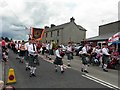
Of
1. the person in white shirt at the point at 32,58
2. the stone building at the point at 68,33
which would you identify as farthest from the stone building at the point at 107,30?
the stone building at the point at 68,33

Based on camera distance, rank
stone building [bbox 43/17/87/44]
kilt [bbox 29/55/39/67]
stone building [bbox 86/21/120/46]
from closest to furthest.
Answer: kilt [bbox 29/55/39/67]
stone building [bbox 86/21/120/46]
stone building [bbox 43/17/87/44]

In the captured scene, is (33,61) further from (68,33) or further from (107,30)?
(68,33)

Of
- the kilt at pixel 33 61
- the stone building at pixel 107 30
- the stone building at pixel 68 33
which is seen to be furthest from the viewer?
the stone building at pixel 68 33

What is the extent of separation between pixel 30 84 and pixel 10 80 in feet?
2.83

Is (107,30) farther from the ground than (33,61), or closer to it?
farther from the ground

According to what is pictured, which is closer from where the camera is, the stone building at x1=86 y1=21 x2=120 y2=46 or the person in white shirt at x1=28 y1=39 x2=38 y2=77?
the person in white shirt at x1=28 y1=39 x2=38 y2=77

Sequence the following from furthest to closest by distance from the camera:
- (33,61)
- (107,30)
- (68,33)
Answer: (68,33), (107,30), (33,61)

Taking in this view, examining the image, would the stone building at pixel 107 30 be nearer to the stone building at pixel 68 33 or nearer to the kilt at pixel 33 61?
the kilt at pixel 33 61

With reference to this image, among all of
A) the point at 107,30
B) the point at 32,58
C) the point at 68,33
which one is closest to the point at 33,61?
the point at 32,58

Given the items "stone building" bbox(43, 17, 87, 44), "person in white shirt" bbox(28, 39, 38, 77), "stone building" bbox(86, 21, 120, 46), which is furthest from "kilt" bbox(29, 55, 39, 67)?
"stone building" bbox(43, 17, 87, 44)

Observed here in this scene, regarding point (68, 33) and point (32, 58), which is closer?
point (32, 58)

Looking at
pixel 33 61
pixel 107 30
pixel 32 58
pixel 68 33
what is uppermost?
pixel 68 33

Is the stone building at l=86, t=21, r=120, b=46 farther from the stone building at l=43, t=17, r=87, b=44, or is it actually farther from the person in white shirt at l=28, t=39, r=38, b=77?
the stone building at l=43, t=17, r=87, b=44

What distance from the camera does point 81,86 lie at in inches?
294
